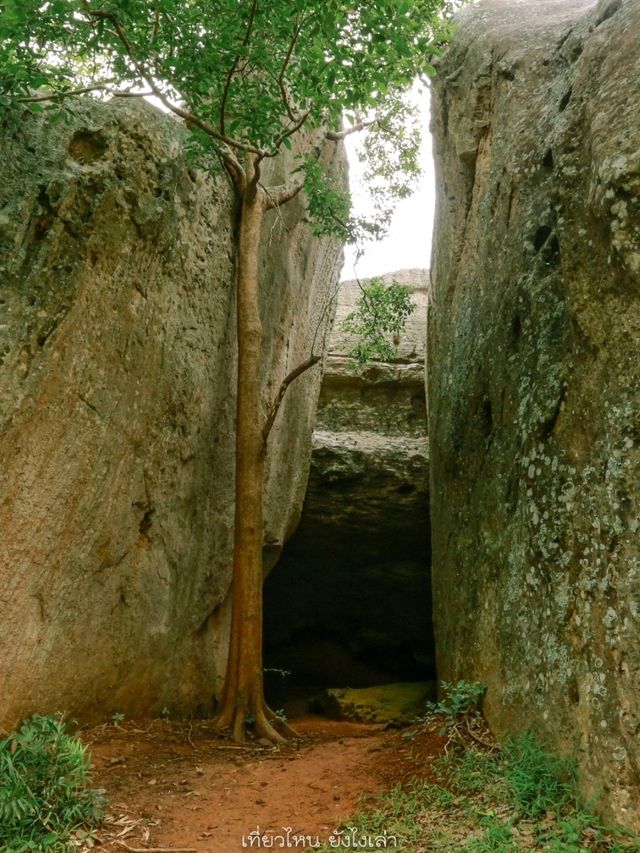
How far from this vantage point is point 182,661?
280 inches

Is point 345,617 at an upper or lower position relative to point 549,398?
lower

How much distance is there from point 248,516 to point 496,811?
390 centimetres

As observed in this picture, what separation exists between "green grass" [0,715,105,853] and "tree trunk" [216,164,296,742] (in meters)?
2.20

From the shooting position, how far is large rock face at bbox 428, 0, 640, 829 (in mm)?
4023

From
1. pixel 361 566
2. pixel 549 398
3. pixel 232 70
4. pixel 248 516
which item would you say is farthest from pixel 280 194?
pixel 361 566

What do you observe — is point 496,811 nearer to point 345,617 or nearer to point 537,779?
point 537,779

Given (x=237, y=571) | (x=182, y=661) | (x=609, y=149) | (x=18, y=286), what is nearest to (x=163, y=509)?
(x=237, y=571)

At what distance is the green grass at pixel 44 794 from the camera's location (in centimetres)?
378

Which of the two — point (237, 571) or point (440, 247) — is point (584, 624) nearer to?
point (237, 571)

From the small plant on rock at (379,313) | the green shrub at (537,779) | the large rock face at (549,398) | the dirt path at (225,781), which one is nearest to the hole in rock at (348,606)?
the small plant on rock at (379,313)

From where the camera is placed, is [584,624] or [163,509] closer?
[584,624]

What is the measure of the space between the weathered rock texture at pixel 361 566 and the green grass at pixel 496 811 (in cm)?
652

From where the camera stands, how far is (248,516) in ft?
23.7

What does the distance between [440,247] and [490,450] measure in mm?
3847
